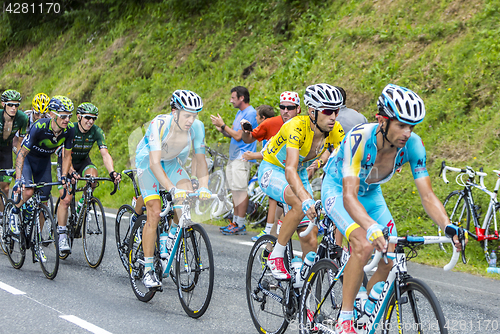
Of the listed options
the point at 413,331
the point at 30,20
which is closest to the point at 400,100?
the point at 413,331

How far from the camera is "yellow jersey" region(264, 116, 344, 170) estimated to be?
189 inches

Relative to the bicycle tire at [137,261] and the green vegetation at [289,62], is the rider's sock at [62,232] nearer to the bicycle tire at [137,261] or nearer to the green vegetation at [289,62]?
the bicycle tire at [137,261]

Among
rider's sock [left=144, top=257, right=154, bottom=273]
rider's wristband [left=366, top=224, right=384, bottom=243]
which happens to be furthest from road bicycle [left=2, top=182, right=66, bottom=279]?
rider's wristband [left=366, top=224, right=384, bottom=243]

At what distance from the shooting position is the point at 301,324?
14.3ft

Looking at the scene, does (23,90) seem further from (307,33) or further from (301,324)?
(301,324)

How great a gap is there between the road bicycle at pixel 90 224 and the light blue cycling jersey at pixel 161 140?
1609mm

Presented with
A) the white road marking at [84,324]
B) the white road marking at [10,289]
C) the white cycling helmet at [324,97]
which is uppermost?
the white cycling helmet at [324,97]

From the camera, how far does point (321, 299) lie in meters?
4.20

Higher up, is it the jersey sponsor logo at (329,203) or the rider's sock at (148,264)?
the jersey sponsor logo at (329,203)

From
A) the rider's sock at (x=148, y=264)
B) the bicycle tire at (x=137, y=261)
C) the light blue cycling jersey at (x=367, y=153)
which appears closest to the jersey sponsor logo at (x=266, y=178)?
the light blue cycling jersey at (x=367, y=153)

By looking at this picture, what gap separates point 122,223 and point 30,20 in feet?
85.3

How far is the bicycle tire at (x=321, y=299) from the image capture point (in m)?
4.04

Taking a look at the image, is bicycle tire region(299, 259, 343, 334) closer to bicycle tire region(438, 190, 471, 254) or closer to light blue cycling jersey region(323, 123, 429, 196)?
light blue cycling jersey region(323, 123, 429, 196)

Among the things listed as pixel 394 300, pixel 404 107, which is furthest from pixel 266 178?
pixel 394 300
